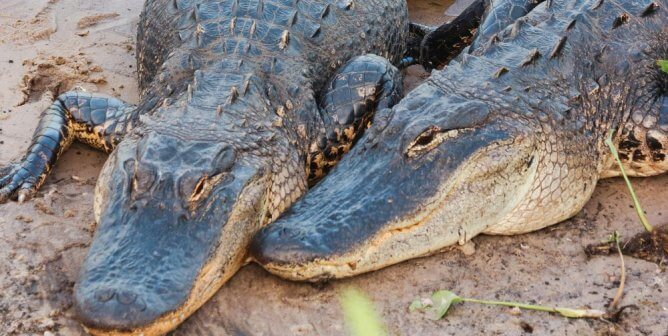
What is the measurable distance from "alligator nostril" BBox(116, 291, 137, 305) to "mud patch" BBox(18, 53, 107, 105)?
2637 millimetres

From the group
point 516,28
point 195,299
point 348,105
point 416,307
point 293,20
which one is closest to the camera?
point 195,299

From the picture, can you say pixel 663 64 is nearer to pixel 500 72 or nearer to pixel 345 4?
pixel 500 72

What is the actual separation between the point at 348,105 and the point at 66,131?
171 centimetres

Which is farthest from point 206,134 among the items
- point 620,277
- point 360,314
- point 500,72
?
point 620,277

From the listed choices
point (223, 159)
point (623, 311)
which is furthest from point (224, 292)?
point (623, 311)

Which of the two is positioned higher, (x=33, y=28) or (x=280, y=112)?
(x=280, y=112)

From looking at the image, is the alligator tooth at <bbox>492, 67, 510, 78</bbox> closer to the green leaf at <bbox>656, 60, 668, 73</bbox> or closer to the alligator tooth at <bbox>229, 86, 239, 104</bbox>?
the green leaf at <bbox>656, 60, 668, 73</bbox>

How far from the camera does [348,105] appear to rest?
460 cm

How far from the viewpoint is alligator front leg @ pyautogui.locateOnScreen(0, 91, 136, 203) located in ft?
14.4

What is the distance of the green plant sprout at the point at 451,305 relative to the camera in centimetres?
348

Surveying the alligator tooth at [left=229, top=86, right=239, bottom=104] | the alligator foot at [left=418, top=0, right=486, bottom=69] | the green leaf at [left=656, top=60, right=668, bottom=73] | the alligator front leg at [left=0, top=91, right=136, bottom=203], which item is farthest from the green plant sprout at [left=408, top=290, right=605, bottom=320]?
the alligator foot at [left=418, top=0, right=486, bottom=69]

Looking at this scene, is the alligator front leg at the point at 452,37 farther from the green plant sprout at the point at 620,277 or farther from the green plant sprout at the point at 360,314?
the green plant sprout at the point at 360,314

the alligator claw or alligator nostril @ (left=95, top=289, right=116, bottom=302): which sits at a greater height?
alligator nostril @ (left=95, top=289, right=116, bottom=302)

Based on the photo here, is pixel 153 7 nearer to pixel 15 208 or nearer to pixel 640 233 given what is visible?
pixel 15 208
